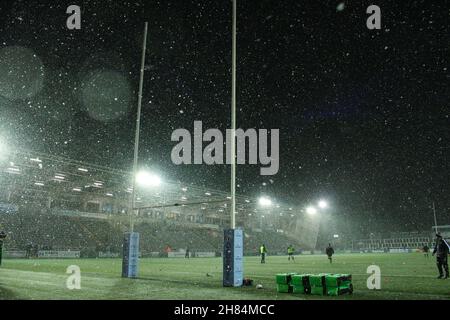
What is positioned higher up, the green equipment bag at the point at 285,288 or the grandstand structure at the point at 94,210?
the grandstand structure at the point at 94,210

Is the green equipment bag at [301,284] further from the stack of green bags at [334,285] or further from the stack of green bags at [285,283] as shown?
the stack of green bags at [334,285]

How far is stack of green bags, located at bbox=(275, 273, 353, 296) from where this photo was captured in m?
10.4

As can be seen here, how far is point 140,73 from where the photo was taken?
17641 mm

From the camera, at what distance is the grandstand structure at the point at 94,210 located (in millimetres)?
44031

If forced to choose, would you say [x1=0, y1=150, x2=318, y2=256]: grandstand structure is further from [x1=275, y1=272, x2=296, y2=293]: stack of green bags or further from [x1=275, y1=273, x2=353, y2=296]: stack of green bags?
[x1=275, y1=273, x2=353, y2=296]: stack of green bags

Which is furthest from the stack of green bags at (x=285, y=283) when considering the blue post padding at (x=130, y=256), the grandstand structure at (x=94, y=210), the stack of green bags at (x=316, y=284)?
the grandstand structure at (x=94, y=210)

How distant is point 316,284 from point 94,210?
52488mm

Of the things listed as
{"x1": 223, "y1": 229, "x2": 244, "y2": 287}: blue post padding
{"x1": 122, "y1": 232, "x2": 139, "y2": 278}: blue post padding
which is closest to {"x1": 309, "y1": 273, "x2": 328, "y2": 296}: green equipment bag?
{"x1": 223, "y1": 229, "x2": 244, "y2": 287}: blue post padding

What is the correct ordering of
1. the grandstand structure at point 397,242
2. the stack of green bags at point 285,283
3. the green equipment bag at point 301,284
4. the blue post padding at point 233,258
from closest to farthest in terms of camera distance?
the green equipment bag at point 301,284
the stack of green bags at point 285,283
the blue post padding at point 233,258
the grandstand structure at point 397,242

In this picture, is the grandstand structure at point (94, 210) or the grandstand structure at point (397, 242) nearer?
the grandstand structure at point (94, 210)

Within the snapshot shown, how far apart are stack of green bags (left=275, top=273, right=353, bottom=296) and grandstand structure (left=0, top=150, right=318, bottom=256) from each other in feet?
80.3

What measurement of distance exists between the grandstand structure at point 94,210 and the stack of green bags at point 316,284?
24.5 m

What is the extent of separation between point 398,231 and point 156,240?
185 ft
